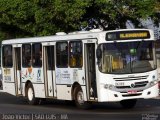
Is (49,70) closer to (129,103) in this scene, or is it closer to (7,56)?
(129,103)

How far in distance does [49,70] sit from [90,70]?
3027mm

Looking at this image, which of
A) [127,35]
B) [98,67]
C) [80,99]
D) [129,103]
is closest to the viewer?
[98,67]

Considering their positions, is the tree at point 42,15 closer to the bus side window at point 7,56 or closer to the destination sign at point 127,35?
the bus side window at point 7,56

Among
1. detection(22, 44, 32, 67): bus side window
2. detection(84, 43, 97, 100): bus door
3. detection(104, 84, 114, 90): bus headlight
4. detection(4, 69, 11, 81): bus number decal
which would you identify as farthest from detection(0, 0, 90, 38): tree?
detection(104, 84, 114, 90): bus headlight

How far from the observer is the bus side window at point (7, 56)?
27.1m

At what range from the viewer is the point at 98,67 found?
2072 cm

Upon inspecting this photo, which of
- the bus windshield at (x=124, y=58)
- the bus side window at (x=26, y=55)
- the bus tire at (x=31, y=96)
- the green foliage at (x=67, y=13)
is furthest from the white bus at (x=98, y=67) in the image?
the green foliage at (x=67, y=13)

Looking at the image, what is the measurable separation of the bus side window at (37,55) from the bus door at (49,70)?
0.43 metres

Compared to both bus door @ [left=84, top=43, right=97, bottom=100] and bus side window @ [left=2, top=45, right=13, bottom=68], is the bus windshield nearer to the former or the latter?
bus door @ [left=84, top=43, right=97, bottom=100]

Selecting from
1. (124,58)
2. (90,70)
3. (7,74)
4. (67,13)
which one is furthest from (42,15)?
(124,58)

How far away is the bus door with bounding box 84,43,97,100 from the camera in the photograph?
828 inches

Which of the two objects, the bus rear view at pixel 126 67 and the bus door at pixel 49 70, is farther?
the bus door at pixel 49 70

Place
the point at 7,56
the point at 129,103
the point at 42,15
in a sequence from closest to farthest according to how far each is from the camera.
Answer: the point at 129,103 → the point at 7,56 → the point at 42,15

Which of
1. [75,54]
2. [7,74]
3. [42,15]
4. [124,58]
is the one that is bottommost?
[7,74]
